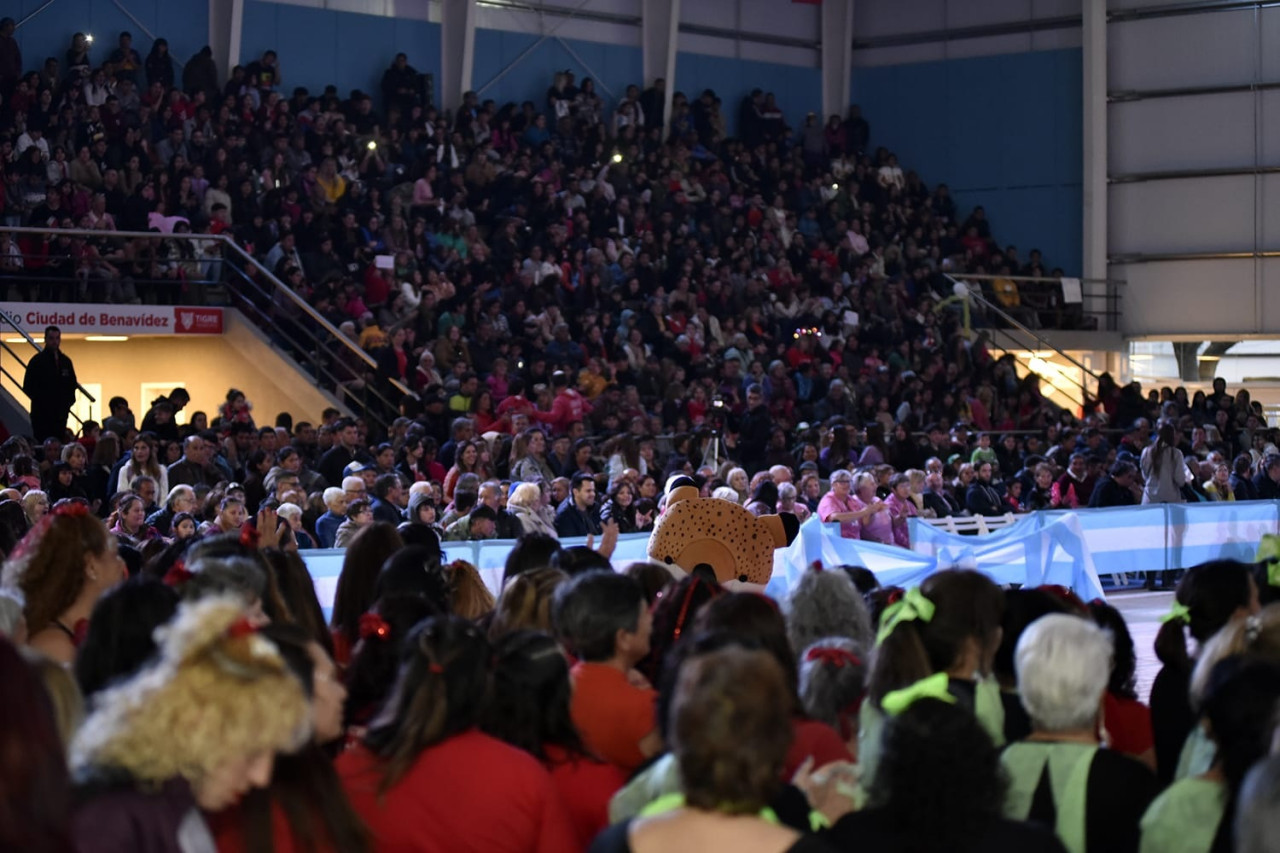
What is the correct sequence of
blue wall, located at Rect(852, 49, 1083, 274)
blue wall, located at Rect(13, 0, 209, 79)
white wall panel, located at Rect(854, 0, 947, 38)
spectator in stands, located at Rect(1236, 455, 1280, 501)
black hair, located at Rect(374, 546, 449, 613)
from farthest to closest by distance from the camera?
white wall panel, located at Rect(854, 0, 947, 38) < blue wall, located at Rect(852, 49, 1083, 274) < blue wall, located at Rect(13, 0, 209, 79) < spectator in stands, located at Rect(1236, 455, 1280, 501) < black hair, located at Rect(374, 546, 449, 613)

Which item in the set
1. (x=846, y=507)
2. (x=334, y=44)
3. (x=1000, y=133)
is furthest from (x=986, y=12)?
(x=846, y=507)

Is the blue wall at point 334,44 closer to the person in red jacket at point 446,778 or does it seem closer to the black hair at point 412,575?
the black hair at point 412,575

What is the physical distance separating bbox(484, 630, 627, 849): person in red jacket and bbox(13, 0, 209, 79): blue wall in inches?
732

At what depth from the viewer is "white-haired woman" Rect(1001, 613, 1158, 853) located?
3.81 m

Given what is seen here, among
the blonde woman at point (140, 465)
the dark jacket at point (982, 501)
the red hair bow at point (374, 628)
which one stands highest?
the blonde woman at point (140, 465)

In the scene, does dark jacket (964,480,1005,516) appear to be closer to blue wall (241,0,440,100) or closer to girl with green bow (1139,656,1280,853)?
blue wall (241,0,440,100)

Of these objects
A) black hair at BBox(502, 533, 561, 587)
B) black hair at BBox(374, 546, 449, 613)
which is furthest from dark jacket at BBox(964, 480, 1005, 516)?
black hair at BBox(374, 546, 449, 613)

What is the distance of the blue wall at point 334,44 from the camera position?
905 inches

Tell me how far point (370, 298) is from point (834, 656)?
50.0ft

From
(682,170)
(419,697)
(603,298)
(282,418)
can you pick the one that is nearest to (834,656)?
(419,697)

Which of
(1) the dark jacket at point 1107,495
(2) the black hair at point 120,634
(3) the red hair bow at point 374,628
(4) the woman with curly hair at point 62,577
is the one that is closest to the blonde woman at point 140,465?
(4) the woman with curly hair at point 62,577

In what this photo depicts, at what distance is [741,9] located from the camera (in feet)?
94.6

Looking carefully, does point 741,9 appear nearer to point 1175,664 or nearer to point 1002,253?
point 1002,253

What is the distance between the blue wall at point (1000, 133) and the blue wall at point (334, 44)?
29.0 ft
